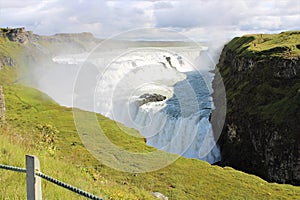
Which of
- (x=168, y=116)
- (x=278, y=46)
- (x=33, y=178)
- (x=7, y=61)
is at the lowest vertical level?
(x=168, y=116)

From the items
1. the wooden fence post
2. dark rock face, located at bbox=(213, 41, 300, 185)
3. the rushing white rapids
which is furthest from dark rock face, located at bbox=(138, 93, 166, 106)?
the wooden fence post

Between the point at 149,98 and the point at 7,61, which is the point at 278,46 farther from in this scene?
the point at 7,61

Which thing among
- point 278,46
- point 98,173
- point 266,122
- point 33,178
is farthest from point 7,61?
point 33,178

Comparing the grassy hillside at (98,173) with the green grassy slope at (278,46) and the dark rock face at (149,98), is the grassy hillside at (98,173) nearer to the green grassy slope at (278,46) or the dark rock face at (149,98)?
the dark rock face at (149,98)

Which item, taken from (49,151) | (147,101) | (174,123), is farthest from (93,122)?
(49,151)

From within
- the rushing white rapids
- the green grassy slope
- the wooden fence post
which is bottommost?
the rushing white rapids

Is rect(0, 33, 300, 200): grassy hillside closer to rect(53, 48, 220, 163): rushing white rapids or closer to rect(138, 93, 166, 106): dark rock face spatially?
rect(53, 48, 220, 163): rushing white rapids

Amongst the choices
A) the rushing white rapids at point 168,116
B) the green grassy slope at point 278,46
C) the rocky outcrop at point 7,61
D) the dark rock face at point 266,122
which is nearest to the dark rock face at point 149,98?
the rushing white rapids at point 168,116
